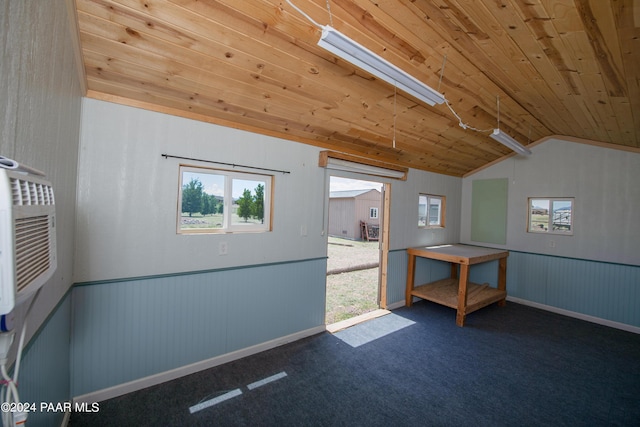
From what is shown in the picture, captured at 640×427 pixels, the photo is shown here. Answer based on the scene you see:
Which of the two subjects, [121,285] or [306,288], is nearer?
[121,285]

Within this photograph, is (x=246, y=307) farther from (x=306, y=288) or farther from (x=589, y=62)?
(x=589, y=62)

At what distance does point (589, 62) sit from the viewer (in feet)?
6.43

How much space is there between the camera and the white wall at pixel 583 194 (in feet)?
12.4

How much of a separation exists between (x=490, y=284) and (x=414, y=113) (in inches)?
148

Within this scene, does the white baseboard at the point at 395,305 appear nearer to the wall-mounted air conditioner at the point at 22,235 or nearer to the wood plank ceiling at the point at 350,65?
the wood plank ceiling at the point at 350,65

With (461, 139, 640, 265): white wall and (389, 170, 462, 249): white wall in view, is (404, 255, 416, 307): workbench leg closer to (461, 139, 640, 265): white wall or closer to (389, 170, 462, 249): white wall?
(389, 170, 462, 249): white wall

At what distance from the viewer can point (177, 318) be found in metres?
2.41

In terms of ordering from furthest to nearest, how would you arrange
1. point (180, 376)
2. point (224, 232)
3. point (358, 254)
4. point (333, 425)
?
point (358, 254) < point (224, 232) < point (180, 376) < point (333, 425)

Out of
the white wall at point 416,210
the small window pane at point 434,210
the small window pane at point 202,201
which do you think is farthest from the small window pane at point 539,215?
the small window pane at point 202,201

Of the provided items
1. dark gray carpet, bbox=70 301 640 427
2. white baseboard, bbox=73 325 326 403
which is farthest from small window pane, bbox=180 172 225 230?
dark gray carpet, bbox=70 301 640 427

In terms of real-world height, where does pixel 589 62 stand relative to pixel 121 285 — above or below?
above

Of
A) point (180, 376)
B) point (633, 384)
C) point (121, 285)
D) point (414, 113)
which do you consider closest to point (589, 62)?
point (414, 113)

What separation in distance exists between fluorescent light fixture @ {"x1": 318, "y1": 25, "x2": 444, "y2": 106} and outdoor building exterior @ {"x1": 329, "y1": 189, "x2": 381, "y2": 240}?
33.4 feet

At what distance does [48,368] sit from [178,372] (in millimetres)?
1143
